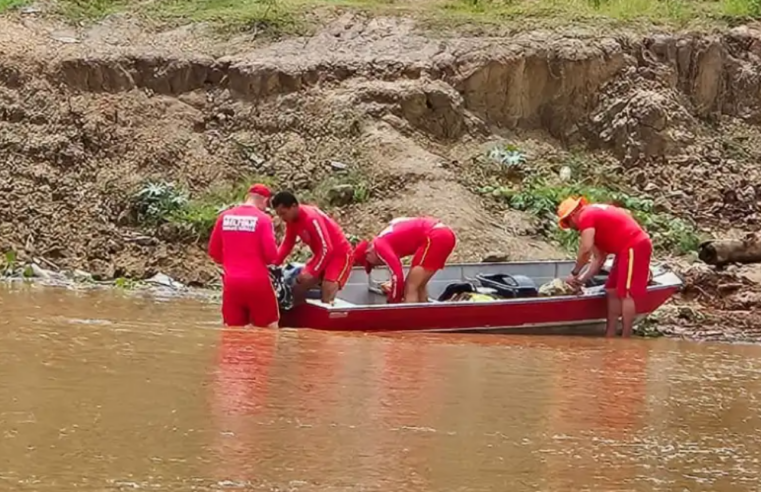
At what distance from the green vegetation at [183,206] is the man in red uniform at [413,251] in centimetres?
611

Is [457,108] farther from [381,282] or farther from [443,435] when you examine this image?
[443,435]

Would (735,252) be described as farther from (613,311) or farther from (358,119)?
(358,119)

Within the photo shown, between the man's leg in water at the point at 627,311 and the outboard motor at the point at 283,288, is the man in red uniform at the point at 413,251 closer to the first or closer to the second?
the outboard motor at the point at 283,288

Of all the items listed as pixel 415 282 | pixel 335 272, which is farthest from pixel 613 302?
pixel 335 272

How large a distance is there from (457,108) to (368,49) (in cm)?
199

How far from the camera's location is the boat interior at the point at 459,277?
43.5 feet

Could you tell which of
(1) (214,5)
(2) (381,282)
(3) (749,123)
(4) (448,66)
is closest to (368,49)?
(4) (448,66)

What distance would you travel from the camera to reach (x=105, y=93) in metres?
20.5

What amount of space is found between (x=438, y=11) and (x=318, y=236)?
1234cm

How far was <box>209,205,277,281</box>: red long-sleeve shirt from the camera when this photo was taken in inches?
439

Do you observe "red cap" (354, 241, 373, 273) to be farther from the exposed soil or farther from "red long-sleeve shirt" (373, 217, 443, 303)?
the exposed soil

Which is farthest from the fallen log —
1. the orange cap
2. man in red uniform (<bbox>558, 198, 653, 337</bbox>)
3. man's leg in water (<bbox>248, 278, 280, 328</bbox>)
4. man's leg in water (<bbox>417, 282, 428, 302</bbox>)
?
man's leg in water (<bbox>248, 278, 280, 328</bbox>)

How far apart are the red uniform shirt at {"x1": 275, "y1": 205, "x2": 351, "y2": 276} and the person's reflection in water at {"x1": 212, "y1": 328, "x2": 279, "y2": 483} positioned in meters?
0.91

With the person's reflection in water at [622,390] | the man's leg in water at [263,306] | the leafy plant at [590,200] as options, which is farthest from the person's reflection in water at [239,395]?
the leafy plant at [590,200]
